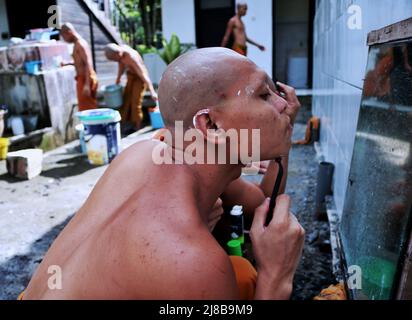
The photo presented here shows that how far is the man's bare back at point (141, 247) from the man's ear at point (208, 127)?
0.16 m

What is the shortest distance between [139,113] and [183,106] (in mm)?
8241

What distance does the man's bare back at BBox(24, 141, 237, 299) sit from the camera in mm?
1188

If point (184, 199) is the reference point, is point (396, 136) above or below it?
above

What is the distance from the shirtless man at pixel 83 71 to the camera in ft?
26.3

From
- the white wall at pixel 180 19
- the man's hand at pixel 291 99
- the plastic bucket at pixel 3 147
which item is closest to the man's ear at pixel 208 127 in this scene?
the man's hand at pixel 291 99

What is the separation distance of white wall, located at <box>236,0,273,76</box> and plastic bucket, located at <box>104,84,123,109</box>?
4.02m

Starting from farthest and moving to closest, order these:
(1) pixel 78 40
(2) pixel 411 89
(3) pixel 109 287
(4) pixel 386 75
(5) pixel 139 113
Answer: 1. (5) pixel 139 113
2. (1) pixel 78 40
3. (4) pixel 386 75
4. (2) pixel 411 89
5. (3) pixel 109 287

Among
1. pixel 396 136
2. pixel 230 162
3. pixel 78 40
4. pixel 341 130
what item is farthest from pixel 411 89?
pixel 78 40

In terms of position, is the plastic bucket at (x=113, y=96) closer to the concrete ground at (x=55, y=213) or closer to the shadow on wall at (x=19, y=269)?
the concrete ground at (x=55, y=213)

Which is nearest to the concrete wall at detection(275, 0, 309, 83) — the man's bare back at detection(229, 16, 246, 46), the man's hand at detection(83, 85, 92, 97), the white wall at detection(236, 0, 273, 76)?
the white wall at detection(236, 0, 273, 76)

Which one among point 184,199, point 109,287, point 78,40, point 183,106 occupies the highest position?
point 78,40

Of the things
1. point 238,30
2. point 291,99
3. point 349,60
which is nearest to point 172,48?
point 238,30
